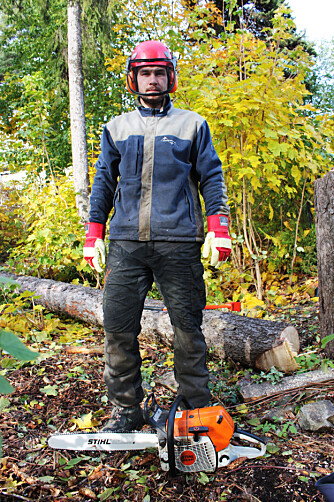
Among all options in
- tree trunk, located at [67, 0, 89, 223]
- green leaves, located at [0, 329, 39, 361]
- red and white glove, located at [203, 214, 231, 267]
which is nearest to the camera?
green leaves, located at [0, 329, 39, 361]

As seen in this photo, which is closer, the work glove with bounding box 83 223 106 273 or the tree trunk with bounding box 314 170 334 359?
the work glove with bounding box 83 223 106 273

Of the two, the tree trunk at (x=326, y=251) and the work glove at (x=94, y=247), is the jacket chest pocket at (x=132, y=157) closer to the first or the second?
the work glove at (x=94, y=247)

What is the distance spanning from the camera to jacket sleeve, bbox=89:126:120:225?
2.18m

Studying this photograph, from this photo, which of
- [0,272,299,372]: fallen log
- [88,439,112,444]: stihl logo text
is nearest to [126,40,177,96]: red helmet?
[0,272,299,372]: fallen log

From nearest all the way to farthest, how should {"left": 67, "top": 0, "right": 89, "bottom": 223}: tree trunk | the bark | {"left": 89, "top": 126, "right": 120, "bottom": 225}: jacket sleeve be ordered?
{"left": 89, "top": 126, "right": 120, "bottom": 225}: jacket sleeve → the bark → {"left": 67, "top": 0, "right": 89, "bottom": 223}: tree trunk

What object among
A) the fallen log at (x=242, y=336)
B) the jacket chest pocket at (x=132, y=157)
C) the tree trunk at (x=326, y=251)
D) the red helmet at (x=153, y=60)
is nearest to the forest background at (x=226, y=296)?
the fallen log at (x=242, y=336)

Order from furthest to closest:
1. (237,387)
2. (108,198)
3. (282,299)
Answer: (282,299) → (237,387) → (108,198)

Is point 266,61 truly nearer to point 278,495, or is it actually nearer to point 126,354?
point 126,354

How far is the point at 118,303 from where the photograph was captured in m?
2.07

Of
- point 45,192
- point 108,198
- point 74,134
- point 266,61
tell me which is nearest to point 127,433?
point 108,198

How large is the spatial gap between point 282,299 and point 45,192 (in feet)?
11.0

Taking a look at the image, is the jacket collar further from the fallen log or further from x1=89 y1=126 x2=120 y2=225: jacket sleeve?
the fallen log

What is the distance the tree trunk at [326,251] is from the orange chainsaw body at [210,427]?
1174 millimetres

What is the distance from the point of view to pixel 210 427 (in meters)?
1.73
